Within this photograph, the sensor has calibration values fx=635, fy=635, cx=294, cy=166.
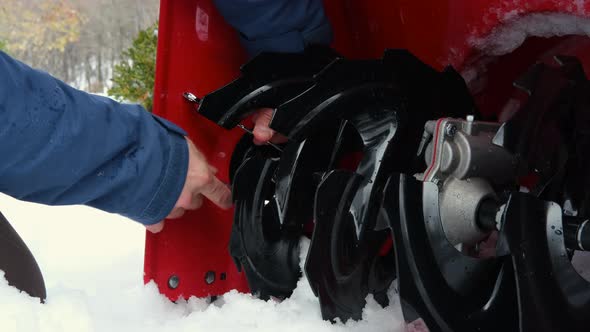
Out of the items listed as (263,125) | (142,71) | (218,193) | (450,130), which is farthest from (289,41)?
(142,71)

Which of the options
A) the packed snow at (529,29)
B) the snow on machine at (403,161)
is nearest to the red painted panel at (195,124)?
the snow on machine at (403,161)

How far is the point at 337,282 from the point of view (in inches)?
50.4

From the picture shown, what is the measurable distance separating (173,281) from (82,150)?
48 cm

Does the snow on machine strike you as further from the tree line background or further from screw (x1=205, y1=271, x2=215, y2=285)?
the tree line background

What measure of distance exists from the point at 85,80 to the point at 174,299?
29.1 feet

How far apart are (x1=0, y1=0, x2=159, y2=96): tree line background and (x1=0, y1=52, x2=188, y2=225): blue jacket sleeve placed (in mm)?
6537

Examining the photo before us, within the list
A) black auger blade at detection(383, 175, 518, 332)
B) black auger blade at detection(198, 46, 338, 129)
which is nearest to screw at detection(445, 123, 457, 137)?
black auger blade at detection(383, 175, 518, 332)

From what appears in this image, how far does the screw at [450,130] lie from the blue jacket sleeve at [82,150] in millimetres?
550

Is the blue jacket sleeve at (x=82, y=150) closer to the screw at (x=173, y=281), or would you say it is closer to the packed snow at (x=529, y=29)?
the screw at (x=173, y=281)

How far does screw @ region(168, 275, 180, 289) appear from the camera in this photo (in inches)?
60.7

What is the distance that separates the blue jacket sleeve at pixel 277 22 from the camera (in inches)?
58.4

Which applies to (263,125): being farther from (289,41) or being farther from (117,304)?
(117,304)

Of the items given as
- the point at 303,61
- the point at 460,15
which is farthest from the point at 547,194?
the point at 303,61

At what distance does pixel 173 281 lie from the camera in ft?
5.08
